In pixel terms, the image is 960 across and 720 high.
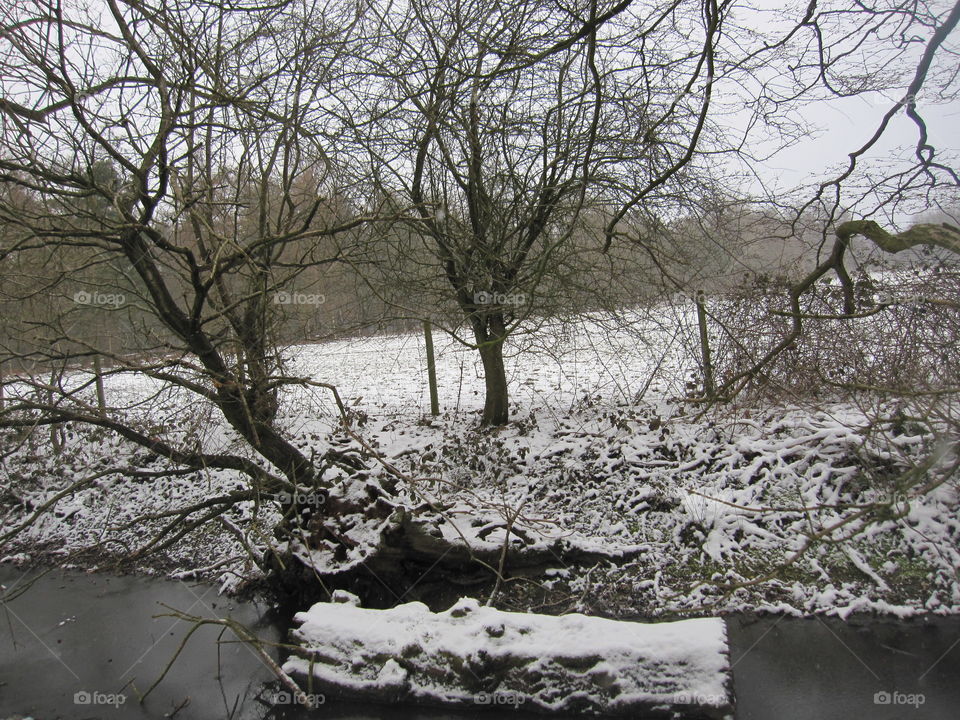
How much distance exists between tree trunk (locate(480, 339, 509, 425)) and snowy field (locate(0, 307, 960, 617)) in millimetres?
268

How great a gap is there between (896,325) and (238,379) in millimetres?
5655

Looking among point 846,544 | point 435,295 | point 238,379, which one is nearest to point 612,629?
point 846,544

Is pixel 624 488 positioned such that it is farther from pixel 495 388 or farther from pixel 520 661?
pixel 520 661

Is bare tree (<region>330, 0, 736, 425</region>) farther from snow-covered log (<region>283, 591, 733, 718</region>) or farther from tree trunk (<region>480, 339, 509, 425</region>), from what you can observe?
snow-covered log (<region>283, 591, 733, 718</region>)

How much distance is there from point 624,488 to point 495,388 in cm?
236

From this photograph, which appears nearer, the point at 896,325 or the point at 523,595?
the point at 896,325

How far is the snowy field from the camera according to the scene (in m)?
5.46

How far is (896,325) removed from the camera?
544cm

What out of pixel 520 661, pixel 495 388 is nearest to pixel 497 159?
pixel 495 388

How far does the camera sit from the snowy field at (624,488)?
546 centimetres

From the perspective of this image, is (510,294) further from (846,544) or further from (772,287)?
(846,544)

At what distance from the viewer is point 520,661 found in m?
4.33

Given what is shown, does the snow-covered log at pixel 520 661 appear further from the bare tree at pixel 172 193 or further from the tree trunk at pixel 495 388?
the tree trunk at pixel 495 388

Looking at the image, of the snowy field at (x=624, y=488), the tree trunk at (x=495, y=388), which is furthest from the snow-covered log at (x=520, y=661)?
the tree trunk at (x=495, y=388)
